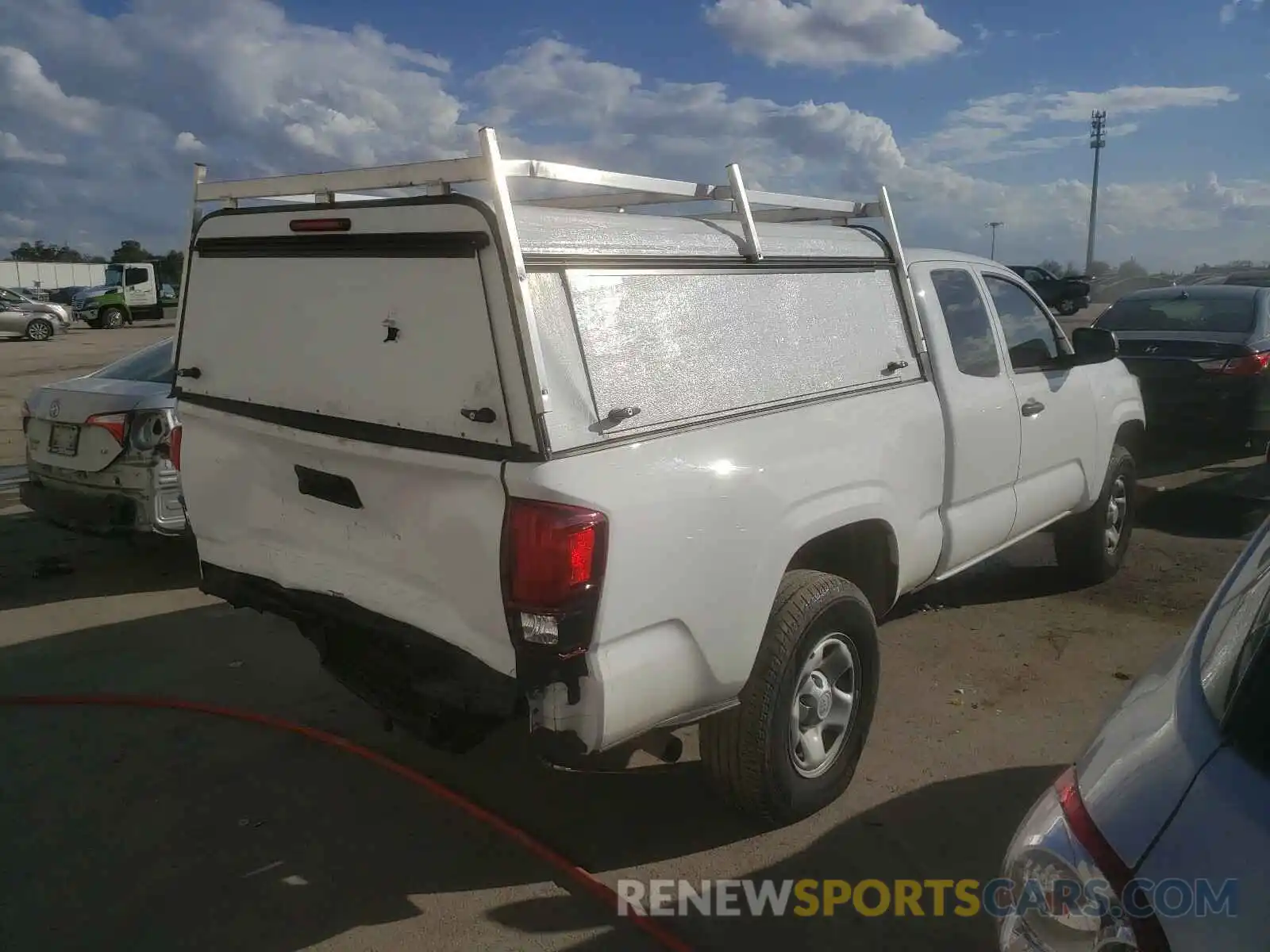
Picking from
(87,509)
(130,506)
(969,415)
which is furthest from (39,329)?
(969,415)

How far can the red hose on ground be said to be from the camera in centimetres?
308

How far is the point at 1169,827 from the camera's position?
1.58 m

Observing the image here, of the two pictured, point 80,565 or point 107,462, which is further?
point 80,565

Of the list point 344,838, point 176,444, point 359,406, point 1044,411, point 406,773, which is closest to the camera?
point 359,406

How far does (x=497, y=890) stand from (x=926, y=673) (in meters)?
2.63

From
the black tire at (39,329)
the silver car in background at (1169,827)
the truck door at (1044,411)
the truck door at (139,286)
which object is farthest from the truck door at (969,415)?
the truck door at (139,286)

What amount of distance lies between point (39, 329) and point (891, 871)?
3155 centimetres

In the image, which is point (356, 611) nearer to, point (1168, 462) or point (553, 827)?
point (553, 827)

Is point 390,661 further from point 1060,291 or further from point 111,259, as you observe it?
point 111,259

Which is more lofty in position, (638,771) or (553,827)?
(638,771)

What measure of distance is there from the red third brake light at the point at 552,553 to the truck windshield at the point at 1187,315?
29.7 ft

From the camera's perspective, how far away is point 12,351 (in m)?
24.9

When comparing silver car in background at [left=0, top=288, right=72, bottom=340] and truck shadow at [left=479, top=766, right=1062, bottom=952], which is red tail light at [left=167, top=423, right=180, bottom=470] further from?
silver car in background at [left=0, top=288, right=72, bottom=340]

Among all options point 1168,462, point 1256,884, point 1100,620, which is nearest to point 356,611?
point 1256,884
